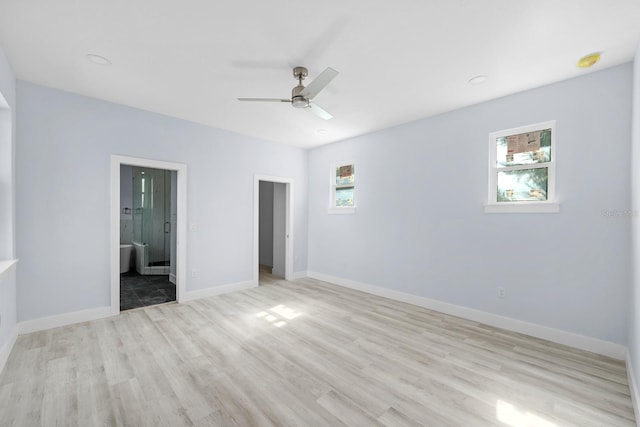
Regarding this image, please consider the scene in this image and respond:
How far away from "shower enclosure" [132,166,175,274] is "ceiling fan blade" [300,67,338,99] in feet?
15.5

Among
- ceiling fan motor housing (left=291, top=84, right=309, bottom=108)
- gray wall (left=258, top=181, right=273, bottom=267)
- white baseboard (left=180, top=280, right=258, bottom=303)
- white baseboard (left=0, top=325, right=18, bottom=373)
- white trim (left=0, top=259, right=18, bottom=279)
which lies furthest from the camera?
gray wall (left=258, top=181, right=273, bottom=267)

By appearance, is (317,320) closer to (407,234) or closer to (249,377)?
(249,377)

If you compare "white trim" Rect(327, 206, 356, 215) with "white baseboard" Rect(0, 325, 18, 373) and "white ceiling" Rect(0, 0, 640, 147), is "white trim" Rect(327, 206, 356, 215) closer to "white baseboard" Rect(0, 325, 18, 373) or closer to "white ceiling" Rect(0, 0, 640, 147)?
"white ceiling" Rect(0, 0, 640, 147)

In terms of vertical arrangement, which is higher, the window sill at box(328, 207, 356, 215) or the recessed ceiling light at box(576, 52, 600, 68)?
the recessed ceiling light at box(576, 52, 600, 68)

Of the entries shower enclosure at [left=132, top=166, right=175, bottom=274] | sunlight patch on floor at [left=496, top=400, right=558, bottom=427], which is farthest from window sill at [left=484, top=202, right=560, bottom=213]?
shower enclosure at [left=132, top=166, right=175, bottom=274]

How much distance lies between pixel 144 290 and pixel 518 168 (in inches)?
229

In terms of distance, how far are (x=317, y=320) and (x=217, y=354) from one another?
1294 mm

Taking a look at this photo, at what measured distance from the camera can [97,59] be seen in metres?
2.66

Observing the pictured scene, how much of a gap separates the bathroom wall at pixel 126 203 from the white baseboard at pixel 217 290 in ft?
10.8

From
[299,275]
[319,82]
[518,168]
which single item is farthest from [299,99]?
[299,275]

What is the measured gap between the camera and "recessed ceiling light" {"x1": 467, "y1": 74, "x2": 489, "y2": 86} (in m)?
2.93

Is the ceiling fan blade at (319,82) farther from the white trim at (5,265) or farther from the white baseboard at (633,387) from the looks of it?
the white baseboard at (633,387)

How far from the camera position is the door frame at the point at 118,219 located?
144 inches

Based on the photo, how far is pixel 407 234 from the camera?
437 centimetres
